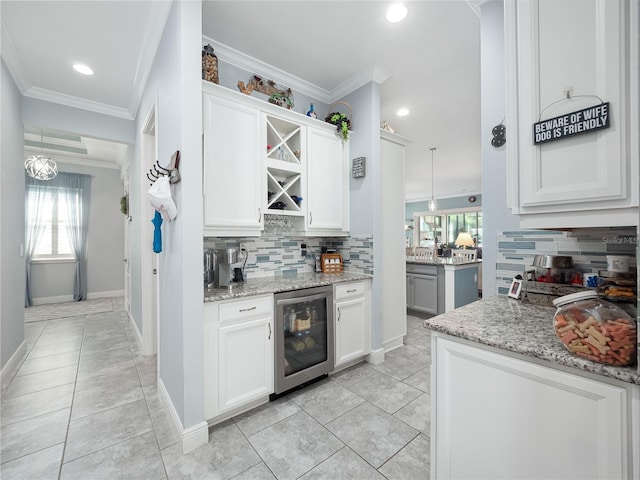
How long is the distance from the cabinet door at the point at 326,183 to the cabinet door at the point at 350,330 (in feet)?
2.54

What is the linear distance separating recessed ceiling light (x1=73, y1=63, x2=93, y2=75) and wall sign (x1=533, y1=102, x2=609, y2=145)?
11.3 ft

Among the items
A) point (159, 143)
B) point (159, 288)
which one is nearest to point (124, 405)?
point (159, 288)

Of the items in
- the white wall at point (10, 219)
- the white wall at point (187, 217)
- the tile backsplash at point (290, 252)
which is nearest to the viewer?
the white wall at point (187, 217)

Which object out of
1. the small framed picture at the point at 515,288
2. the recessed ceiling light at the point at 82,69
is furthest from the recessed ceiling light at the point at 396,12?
the recessed ceiling light at the point at 82,69

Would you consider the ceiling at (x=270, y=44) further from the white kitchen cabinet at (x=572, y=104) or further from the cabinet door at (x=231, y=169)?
the white kitchen cabinet at (x=572, y=104)

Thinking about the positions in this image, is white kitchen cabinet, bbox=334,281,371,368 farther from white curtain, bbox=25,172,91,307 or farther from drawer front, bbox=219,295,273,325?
white curtain, bbox=25,172,91,307

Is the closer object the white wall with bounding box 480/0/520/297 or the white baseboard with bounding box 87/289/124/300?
the white wall with bounding box 480/0/520/297

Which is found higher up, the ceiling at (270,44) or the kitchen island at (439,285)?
the ceiling at (270,44)

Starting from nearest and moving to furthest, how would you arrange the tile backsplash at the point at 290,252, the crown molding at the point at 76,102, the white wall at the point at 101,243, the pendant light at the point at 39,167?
the tile backsplash at the point at 290,252, the crown molding at the point at 76,102, the pendant light at the point at 39,167, the white wall at the point at 101,243

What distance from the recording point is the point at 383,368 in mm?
2631

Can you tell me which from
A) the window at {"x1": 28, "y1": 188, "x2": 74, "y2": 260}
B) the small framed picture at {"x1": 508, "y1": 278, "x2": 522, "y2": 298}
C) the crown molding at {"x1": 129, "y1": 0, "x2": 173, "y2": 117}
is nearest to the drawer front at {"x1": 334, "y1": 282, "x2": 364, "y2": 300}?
the small framed picture at {"x1": 508, "y1": 278, "x2": 522, "y2": 298}

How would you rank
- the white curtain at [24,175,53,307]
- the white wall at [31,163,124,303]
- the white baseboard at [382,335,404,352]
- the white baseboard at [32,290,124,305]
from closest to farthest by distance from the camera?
the white baseboard at [382,335,404,352]
the white curtain at [24,175,53,307]
the white baseboard at [32,290,124,305]
the white wall at [31,163,124,303]

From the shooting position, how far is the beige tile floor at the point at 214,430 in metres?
1.48

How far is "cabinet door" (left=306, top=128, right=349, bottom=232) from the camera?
2.62m
